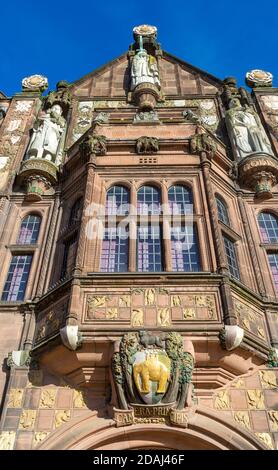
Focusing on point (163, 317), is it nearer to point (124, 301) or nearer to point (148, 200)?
point (124, 301)

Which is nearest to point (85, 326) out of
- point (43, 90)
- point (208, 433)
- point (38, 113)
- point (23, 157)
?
point (208, 433)

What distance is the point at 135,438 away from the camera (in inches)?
410

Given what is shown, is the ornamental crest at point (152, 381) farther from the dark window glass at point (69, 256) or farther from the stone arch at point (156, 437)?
the dark window glass at point (69, 256)

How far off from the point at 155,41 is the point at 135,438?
868 inches

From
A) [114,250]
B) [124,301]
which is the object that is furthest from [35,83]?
[124,301]

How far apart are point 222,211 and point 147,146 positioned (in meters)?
3.45

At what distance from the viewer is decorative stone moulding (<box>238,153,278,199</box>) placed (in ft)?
55.6

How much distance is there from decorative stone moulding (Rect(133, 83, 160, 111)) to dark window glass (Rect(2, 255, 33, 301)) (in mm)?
9492

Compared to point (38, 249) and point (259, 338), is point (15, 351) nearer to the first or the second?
point (38, 249)

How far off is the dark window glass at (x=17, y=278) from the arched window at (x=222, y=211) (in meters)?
6.25

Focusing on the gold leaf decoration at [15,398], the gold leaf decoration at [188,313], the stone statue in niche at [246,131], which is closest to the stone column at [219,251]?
the gold leaf decoration at [188,313]

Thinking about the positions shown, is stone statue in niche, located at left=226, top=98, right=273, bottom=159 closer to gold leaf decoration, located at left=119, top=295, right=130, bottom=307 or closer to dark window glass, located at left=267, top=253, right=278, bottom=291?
dark window glass, located at left=267, top=253, right=278, bottom=291

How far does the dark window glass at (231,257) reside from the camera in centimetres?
1385

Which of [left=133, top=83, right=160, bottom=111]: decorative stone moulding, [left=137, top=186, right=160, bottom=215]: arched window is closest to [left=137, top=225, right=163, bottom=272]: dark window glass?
[left=137, top=186, right=160, bottom=215]: arched window
